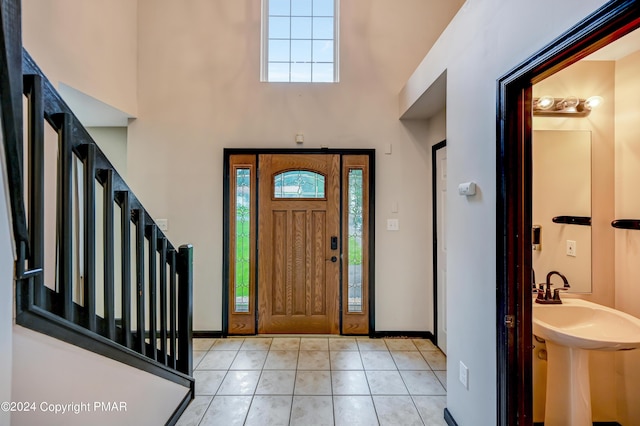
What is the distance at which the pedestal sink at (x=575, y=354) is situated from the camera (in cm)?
163

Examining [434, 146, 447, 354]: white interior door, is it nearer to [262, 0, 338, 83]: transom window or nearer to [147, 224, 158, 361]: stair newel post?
[262, 0, 338, 83]: transom window

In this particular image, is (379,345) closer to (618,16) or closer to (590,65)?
(590,65)

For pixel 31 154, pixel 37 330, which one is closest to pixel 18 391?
pixel 37 330

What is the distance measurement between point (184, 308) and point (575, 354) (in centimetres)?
240

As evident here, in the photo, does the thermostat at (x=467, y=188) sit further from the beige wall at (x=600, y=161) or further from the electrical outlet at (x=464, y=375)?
the electrical outlet at (x=464, y=375)

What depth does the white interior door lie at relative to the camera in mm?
3193

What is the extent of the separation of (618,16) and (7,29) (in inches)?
71.4

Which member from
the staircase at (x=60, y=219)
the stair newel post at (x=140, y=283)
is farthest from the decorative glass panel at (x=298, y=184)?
the stair newel post at (x=140, y=283)

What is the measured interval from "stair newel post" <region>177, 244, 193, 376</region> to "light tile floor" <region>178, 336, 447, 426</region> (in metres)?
0.32

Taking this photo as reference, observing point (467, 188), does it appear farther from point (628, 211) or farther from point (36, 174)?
point (36, 174)

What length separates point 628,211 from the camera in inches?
72.6

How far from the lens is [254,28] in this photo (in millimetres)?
3506

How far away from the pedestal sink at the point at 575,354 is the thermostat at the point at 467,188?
778mm

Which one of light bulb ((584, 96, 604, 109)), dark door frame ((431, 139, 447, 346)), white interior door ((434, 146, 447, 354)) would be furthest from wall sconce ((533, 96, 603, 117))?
dark door frame ((431, 139, 447, 346))
